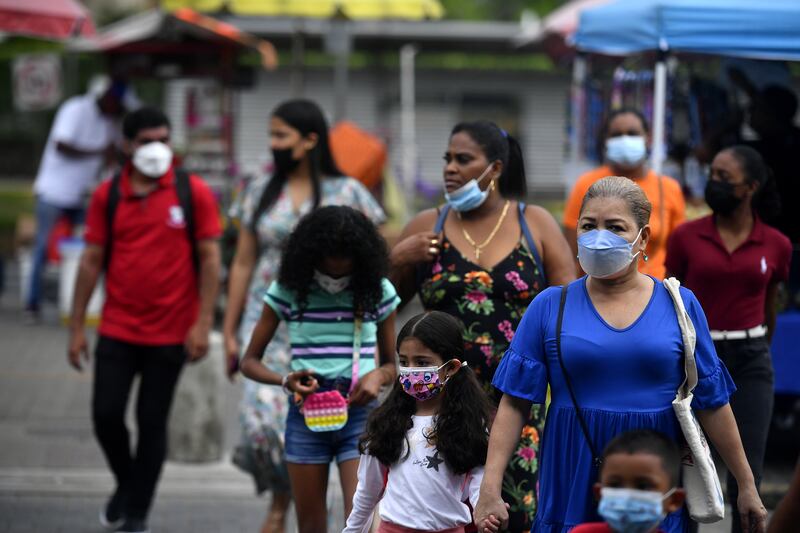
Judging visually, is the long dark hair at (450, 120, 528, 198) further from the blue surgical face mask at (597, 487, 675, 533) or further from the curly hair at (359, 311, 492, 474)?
the blue surgical face mask at (597, 487, 675, 533)

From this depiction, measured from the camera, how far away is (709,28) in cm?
837

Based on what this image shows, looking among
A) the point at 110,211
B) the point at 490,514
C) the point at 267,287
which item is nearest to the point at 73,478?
the point at 110,211

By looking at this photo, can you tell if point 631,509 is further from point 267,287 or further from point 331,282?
point 267,287

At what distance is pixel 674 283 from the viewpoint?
4.24 m

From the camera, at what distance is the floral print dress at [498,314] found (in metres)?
5.35

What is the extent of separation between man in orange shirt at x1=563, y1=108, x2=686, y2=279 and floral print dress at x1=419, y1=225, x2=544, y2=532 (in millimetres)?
1402

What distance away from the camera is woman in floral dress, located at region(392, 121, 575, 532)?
5.40 metres

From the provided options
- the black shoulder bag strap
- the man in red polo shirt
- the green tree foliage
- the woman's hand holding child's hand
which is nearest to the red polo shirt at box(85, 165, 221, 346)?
the man in red polo shirt

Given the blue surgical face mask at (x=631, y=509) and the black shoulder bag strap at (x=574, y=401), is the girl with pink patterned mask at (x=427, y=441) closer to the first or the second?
the black shoulder bag strap at (x=574, y=401)

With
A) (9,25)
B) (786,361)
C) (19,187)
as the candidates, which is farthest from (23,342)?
(19,187)

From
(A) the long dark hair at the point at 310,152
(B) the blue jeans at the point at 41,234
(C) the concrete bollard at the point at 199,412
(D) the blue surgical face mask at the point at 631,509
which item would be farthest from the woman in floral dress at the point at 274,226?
(B) the blue jeans at the point at 41,234

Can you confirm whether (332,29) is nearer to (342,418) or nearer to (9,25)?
(9,25)

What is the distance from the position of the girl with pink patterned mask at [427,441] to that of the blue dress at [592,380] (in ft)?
1.24

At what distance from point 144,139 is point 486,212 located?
225cm
